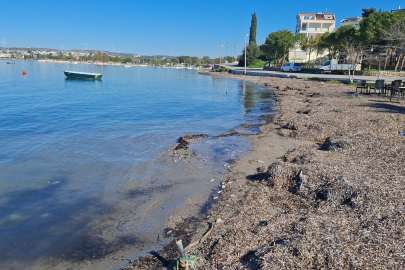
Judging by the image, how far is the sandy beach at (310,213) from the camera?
4758 millimetres

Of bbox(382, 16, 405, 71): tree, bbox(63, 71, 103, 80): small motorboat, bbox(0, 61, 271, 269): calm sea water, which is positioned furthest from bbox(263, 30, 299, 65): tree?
bbox(0, 61, 271, 269): calm sea water

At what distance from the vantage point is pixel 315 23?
318 feet

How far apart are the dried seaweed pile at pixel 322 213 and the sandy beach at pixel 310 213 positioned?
0.02 m

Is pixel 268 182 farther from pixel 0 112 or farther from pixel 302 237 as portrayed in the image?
pixel 0 112

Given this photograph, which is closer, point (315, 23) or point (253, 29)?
point (315, 23)

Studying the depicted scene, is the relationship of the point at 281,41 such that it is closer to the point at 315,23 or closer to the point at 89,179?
the point at 315,23

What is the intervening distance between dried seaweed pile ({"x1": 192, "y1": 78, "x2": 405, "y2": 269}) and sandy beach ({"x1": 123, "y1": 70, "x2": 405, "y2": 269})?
Answer: 0.02 m

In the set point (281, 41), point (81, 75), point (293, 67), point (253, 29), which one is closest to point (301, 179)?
point (293, 67)

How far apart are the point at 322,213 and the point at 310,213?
9.4 inches

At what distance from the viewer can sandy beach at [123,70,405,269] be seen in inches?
187

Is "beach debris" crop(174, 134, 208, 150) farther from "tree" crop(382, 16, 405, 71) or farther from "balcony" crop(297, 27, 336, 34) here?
"balcony" crop(297, 27, 336, 34)

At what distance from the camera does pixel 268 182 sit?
28.0 feet

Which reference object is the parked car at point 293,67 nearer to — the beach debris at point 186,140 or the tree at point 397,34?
the tree at point 397,34

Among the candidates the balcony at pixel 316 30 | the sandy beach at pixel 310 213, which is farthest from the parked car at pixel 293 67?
the sandy beach at pixel 310 213
